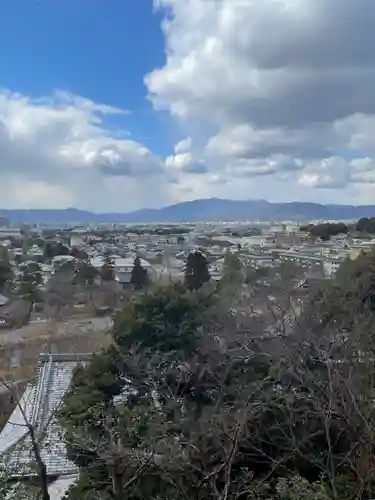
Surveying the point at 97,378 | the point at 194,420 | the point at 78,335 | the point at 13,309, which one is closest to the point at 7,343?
the point at 78,335

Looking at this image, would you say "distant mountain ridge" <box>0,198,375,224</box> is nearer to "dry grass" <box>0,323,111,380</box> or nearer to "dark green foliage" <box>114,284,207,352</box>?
"dry grass" <box>0,323,111,380</box>

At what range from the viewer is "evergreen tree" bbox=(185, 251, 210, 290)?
15428mm

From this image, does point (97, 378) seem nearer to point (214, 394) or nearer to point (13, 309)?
point (214, 394)

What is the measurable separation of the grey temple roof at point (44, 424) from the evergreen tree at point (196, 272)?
7332mm

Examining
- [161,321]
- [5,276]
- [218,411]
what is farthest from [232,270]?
[218,411]

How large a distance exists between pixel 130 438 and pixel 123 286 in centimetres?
1491

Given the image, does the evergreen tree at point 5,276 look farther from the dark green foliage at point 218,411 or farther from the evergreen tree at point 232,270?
the dark green foliage at point 218,411

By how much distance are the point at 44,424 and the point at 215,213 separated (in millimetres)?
84750

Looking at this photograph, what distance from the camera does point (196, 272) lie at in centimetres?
1598

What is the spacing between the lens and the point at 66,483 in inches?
210

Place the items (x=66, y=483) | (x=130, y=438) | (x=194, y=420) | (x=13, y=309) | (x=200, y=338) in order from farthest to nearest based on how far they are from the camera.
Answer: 1. (x=13, y=309)
2. (x=200, y=338)
3. (x=66, y=483)
4. (x=194, y=420)
5. (x=130, y=438)

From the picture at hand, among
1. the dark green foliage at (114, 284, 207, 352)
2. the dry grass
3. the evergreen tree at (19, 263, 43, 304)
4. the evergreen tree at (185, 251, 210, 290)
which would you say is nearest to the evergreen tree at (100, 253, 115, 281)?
the evergreen tree at (19, 263, 43, 304)

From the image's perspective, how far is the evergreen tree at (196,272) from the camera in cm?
1543

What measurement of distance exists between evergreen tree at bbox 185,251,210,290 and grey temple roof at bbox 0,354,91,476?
7.33 metres
